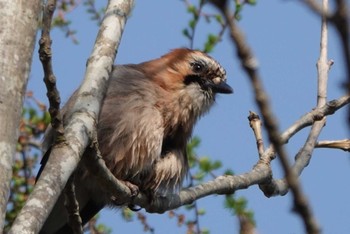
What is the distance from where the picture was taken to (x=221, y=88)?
5.10 meters

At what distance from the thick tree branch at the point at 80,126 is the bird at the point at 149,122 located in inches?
21.5

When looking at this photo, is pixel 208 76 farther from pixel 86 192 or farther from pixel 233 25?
pixel 233 25

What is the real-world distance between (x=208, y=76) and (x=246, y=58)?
413cm

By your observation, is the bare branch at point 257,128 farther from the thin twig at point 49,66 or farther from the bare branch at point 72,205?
the thin twig at point 49,66

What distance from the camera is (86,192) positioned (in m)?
4.68

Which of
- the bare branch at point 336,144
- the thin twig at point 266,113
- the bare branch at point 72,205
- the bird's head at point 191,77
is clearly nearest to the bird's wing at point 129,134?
the bird's head at point 191,77

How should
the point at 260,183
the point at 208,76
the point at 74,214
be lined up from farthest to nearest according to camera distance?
the point at 208,76 < the point at 260,183 < the point at 74,214

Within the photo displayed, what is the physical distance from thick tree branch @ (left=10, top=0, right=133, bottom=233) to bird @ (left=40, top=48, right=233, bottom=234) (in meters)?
0.55

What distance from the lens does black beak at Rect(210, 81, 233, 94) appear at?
5.10 meters

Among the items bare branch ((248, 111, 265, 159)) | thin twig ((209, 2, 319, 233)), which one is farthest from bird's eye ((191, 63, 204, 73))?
thin twig ((209, 2, 319, 233))

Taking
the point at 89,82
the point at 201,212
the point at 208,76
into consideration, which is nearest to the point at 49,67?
the point at 89,82

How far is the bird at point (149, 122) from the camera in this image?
448 centimetres

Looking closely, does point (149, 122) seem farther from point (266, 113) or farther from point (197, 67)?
point (266, 113)

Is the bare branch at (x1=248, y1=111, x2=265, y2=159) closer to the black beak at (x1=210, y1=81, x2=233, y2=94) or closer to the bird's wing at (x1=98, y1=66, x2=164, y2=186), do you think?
the bird's wing at (x1=98, y1=66, x2=164, y2=186)
